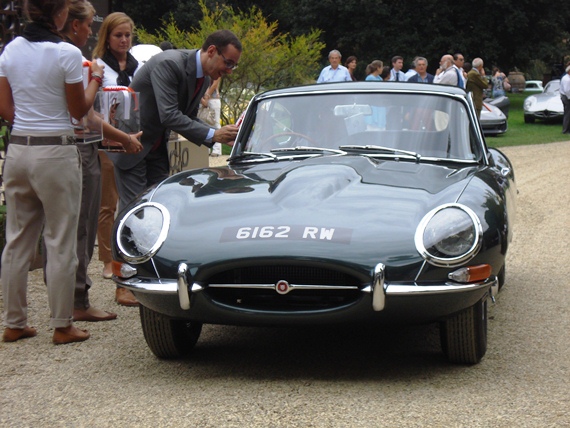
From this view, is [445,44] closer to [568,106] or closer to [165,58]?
[568,106]

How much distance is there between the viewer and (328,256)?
425 centimetres

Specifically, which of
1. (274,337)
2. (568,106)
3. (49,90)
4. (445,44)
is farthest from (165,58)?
(445,44)

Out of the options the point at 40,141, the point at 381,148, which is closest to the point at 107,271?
the point at 40,141

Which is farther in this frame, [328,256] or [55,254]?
[55,254]

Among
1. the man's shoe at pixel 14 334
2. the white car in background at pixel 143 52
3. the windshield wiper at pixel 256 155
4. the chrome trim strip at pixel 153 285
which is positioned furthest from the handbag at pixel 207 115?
the chrome trim strip at pixel 153 285

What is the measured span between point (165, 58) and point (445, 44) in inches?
1420

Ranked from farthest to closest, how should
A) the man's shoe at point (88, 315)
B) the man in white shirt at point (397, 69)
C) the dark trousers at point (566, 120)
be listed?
the dark trousers at point (566, 120) < the man in white shirt at point (397, 69) < the man's shoe at point (88, 315)

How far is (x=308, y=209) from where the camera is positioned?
4.59 metres

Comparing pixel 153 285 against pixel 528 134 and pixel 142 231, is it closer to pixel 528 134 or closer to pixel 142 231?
pixel 142 231

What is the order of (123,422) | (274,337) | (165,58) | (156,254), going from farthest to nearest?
(165,58), (274,337), (156,254), (123,422)

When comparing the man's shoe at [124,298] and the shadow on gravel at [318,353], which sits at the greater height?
the shadow on gravel at [318,353]

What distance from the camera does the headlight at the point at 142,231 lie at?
458cm

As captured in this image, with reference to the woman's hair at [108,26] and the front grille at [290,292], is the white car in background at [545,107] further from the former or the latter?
the front grille at [290,292]

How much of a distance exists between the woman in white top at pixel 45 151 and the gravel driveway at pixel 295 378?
419 mm
